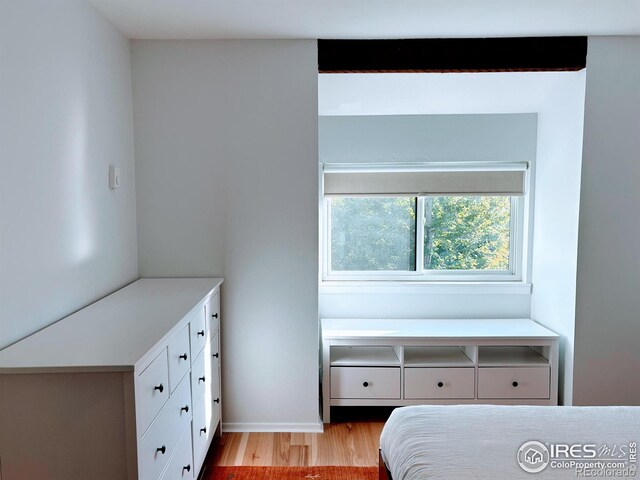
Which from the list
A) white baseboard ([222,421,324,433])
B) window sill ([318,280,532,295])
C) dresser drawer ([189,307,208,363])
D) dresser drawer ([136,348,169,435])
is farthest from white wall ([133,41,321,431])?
dresser drawer ([136,348,169,435])

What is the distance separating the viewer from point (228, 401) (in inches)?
111

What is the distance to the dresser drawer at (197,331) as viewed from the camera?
2.04 metres

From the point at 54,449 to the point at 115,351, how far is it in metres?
0.32

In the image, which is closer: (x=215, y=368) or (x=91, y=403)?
(x=91, y=403)

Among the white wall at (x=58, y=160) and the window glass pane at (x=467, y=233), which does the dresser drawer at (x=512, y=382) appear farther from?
the white wall at (x=58, y=160)

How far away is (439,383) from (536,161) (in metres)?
1.65

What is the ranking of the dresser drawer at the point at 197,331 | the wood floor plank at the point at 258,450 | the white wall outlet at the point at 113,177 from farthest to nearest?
the wood floor plank at the point at 258,450 → the white wall outlet at the point at 113,177 → the dresser drawer at the point at 197,331

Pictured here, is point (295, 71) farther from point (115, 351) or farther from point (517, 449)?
point (517, 449)

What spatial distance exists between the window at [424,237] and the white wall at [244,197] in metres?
0.72

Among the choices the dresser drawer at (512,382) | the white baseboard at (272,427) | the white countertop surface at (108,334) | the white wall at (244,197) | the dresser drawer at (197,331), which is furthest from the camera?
the dresser drawer at (512,382)

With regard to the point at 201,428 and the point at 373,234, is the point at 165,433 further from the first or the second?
the point at 373,234

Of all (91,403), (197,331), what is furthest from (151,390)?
(197,331)

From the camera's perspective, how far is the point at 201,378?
7.30ft

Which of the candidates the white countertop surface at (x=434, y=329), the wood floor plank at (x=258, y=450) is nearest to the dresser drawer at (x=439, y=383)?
the white countertop surface at (x=434, y=329)
